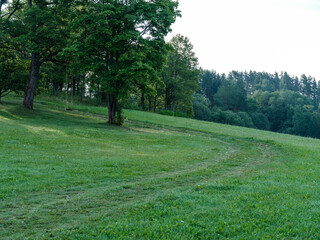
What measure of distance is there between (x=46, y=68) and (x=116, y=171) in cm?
3456

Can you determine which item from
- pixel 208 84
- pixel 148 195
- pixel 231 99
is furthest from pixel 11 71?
pixel 208 84

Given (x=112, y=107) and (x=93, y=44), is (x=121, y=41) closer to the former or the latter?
(x=93, y=44)

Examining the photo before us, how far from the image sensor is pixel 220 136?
92.3 feet

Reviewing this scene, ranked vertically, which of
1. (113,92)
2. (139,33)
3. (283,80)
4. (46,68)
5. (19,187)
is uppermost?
(283,80)

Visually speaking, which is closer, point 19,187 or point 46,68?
point 19,187

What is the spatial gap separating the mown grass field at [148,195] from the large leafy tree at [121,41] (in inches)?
473

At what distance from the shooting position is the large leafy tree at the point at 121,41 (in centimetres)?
2681

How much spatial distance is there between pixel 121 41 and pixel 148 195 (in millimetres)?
22516

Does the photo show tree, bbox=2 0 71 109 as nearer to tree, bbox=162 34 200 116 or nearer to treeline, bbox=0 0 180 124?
treeline, bbox=0 0 180 124

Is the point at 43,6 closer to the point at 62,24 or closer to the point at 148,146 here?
the point at 62,24

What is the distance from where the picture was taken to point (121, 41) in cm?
2834

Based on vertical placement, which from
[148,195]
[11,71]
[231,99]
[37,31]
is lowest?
[148,195]

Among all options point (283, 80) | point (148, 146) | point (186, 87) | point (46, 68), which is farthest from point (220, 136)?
point (283, 80)

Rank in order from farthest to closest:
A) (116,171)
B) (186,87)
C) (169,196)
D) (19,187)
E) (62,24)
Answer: (186,87), (62,24), (116,171), (19,187), (169,196)
